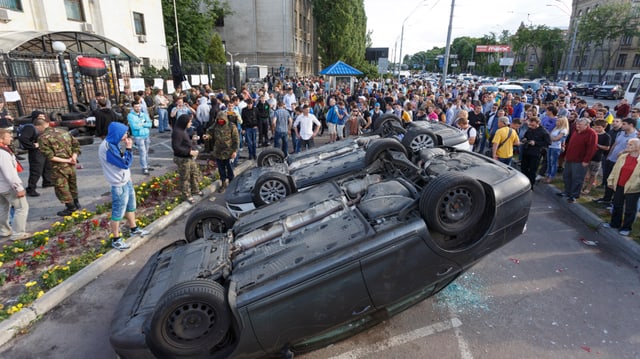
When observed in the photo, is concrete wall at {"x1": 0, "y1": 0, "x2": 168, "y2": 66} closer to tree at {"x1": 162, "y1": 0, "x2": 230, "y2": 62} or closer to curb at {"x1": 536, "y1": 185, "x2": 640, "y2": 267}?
tree at {"x1": 162, "y1": 0, "x2": 230, "y2": 62}

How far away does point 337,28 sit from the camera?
45.1 meters

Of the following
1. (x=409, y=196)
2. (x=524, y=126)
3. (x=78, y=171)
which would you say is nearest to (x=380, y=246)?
(x=409, y=196)

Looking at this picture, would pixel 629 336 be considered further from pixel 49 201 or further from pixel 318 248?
pixel 49 201

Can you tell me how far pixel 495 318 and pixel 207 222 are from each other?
3.71 m

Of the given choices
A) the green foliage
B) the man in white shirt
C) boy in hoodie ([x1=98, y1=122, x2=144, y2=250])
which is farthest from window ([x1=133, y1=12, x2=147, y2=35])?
boy in hoodie ([x1=98, y1=122, x2=144, y2=250])

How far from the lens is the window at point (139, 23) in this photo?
25153 mm

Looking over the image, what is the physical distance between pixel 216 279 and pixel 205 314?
0.38 metres

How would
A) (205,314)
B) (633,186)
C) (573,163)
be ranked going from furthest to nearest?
(573,163)
(633,186)
(205,314)

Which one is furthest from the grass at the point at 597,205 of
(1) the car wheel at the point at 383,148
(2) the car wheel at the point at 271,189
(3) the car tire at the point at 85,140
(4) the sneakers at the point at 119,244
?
(3) the car tire at the point at 85,140

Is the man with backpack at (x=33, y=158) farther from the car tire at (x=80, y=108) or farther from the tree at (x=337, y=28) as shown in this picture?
the tree at (x=337, y=28)

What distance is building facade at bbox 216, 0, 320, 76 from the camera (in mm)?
41000

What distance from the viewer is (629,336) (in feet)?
12.5

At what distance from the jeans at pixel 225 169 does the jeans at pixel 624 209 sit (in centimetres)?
774

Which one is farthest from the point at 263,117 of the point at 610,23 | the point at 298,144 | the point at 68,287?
the point at 610,23
